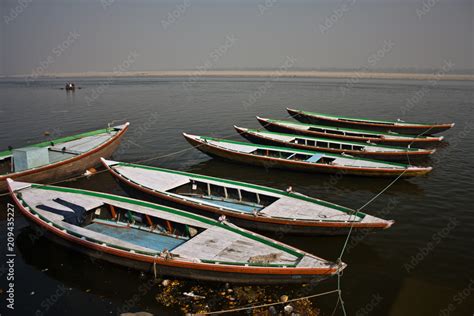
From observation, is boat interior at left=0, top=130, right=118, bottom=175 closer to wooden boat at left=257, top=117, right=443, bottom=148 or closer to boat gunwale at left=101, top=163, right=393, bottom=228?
boat gunwale at left=101, top=163, right=393, bottom=228

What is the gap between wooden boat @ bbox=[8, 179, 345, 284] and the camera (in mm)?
11617

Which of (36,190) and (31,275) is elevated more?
(36,190)

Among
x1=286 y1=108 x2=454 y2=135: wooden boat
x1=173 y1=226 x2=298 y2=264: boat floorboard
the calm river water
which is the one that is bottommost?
the calm river water

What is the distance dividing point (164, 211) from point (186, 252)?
3.38 meters

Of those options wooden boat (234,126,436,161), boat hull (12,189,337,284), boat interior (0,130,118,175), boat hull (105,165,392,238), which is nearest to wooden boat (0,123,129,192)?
boat interior (0,130,118,175)

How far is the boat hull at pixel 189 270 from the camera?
11.4 meters

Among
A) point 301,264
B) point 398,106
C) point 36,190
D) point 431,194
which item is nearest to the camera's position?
point 301,264

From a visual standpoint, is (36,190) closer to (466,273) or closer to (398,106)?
(466,273)

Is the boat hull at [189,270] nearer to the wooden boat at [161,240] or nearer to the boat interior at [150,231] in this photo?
the wooden boat at [161,240]

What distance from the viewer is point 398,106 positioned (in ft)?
212

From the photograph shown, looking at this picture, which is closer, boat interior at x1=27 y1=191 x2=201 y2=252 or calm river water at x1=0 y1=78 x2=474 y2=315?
calm river water at x1=0 y1=78 x2=474 y2=315

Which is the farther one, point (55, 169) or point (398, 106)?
point (398, 106)

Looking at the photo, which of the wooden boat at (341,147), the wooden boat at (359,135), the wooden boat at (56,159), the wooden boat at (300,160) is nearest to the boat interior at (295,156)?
the wooden boat at (300,160)

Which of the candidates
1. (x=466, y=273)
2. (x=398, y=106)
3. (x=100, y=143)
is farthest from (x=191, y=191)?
(x=398, y=106)
